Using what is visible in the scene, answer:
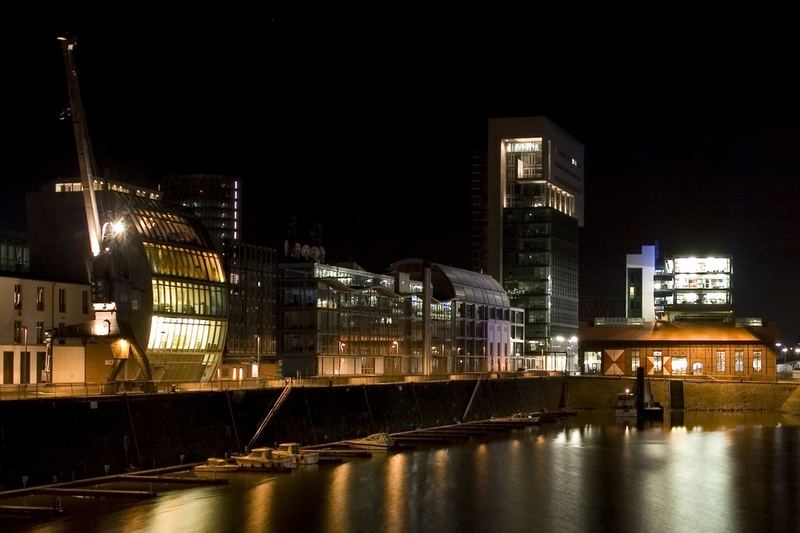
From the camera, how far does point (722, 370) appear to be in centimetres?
18900

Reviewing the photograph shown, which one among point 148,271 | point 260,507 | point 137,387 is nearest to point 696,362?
point 148,271

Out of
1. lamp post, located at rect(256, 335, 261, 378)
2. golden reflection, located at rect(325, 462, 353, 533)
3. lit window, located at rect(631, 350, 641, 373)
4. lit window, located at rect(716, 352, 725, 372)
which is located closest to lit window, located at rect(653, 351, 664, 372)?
lit window, located at rect(631, 350, 641, 373)

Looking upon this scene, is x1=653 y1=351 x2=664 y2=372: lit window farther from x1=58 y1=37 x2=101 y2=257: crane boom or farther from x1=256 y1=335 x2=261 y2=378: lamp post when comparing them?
x1=58 y1=37 x2=101 y2=257: crane boom

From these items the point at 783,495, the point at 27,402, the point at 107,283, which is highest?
the point at 107,283

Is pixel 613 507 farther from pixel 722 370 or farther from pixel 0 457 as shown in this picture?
pixel 722 370

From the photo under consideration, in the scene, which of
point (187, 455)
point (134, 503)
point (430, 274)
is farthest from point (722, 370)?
point (134, 503)

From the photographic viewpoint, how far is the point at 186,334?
4471 inches

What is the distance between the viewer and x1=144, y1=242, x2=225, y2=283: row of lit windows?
10938cm

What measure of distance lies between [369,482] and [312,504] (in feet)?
33.7

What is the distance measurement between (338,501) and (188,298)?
143 feet

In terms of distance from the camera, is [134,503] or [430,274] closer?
[134,503]

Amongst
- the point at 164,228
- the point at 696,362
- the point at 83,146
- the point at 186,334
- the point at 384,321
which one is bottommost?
the point at 696,362

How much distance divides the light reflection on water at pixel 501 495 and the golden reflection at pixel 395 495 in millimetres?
131

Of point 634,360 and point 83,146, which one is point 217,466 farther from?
point 634,360
